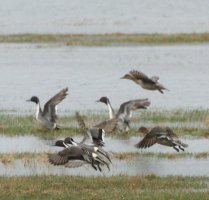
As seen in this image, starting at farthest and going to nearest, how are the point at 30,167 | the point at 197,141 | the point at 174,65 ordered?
the point at 174,65, the point at 197,141, the point at 30,167

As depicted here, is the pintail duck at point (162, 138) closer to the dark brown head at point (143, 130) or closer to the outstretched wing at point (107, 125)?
the outstretched wing at point (107, 125)

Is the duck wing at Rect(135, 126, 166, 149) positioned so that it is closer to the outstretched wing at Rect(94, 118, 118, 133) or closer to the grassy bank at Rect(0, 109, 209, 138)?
the outstretched wing at Rect(94, 118, 118, 133)

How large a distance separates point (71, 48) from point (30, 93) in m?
13.7

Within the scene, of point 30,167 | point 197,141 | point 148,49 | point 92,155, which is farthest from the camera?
point 148,49

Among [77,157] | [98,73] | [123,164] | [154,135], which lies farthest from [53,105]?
[98,73]

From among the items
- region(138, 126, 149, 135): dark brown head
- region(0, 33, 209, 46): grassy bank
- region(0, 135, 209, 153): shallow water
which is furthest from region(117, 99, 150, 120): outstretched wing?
region(0, 33, 209, 46): grassy bank

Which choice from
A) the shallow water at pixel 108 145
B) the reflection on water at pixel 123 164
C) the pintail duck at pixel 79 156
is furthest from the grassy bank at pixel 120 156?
the pintail duck at pixel 79 156

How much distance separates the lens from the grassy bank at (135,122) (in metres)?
19.7

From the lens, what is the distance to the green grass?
13297 mm

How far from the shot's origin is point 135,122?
21.2 metres

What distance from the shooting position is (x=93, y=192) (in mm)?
13531
